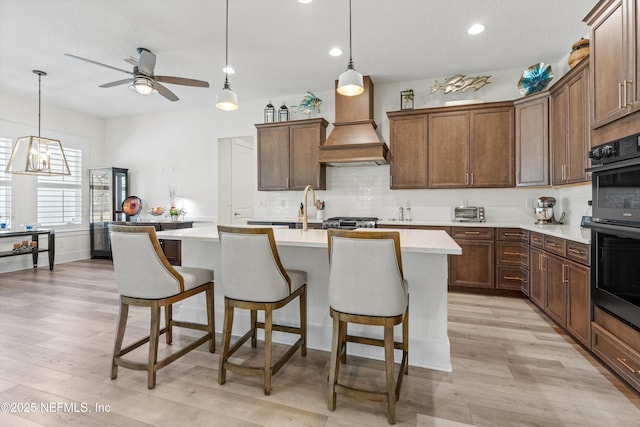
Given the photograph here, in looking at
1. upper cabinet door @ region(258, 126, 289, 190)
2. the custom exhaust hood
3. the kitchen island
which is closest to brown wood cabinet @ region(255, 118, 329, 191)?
upper cabinet door @ region(258, 126, 289, 190)

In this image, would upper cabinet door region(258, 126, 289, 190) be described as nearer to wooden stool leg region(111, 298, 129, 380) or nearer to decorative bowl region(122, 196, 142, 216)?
decorative bowl region(122, 196, 142, 216)

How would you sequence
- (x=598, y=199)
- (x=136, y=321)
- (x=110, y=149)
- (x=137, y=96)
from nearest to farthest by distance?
1. (x=598, y=199)
2. (x=136, y=321)
3. (x=137, y=96)
4. (x=110, y=149)

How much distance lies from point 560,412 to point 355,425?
1126 millimetres

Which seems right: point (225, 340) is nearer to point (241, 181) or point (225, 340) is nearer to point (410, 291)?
point (410, 291)

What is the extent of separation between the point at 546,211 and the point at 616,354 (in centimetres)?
236

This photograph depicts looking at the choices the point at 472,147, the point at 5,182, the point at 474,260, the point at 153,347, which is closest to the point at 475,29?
the point at 472,147

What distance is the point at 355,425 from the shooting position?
163 cm

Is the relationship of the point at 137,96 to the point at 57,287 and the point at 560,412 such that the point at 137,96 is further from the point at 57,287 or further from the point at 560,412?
the point at 560,412

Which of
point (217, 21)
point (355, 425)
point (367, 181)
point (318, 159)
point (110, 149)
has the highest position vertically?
point (217, 21)

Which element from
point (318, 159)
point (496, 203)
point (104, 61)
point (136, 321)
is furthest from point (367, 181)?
point (104, 61)

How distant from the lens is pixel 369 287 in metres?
1.67

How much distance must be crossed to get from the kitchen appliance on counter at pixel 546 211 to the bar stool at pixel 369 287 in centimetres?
322

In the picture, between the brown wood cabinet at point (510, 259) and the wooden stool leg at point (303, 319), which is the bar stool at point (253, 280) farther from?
Answer: the brown wood cabinet at point (510, 259)

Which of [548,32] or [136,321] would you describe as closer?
[136,321]
